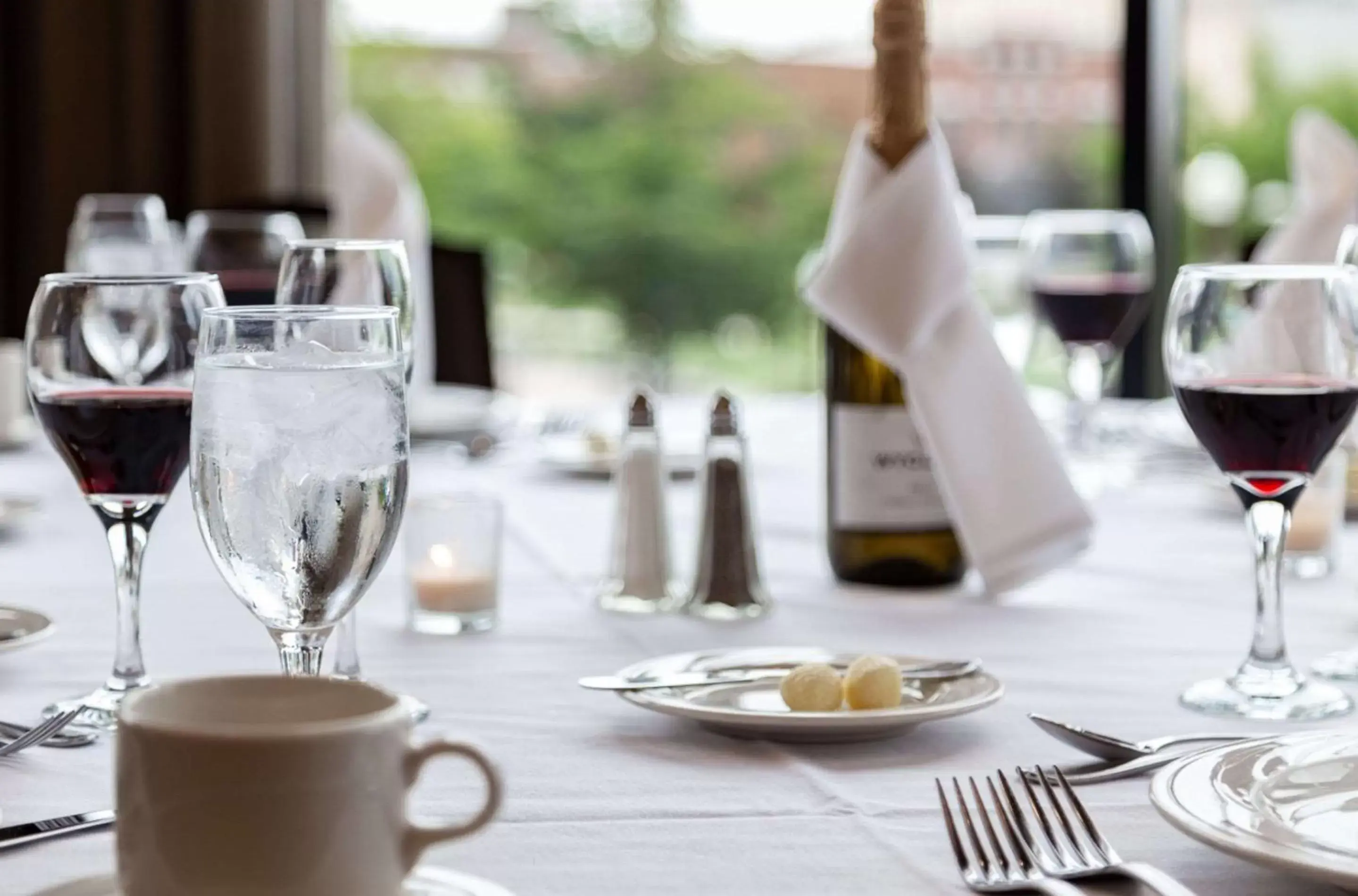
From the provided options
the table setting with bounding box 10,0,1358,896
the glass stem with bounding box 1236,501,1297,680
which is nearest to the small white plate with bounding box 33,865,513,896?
the table setting with bounding box 10,0,1358,896

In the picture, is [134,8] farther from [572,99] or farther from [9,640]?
[572,99]

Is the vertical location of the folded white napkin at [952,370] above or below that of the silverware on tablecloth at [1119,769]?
above

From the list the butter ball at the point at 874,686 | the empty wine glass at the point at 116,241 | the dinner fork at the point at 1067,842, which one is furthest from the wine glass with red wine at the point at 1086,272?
the dinner fork at the point at 1067,842

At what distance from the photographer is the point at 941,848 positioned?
0.71 metres

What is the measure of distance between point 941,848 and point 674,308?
11.0 metres

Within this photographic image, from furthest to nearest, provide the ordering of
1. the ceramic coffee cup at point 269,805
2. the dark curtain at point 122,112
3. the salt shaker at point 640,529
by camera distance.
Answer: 1. the dark curtain at point 122,112
2. the salt shaker at point 640,529
3. the ceramic coffee cup at point 269,805

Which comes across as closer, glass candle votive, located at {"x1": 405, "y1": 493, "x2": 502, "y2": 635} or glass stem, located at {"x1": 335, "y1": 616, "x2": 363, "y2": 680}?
glass stem, located at {"x1": 335, "y1": 616, "x2": 363, "y2": 680}

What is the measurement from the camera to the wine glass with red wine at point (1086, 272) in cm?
198

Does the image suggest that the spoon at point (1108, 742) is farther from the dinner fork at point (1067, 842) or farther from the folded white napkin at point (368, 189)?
the folded white napkin at point (368, 189)

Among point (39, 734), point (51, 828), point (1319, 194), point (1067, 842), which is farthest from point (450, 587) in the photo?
point (1319, 194)

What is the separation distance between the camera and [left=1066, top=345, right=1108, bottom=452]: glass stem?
203cm

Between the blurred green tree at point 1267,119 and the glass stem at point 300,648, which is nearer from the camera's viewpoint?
the glass stem at point 300,648

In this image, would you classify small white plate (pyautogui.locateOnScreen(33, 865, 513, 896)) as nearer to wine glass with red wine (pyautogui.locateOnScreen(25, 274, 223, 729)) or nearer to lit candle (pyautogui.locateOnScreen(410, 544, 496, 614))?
wine glass with red wine (pyautogui.locateOnScreen(25, 274, 223, 729))

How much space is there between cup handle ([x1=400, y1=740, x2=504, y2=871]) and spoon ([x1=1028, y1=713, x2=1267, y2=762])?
35cm
